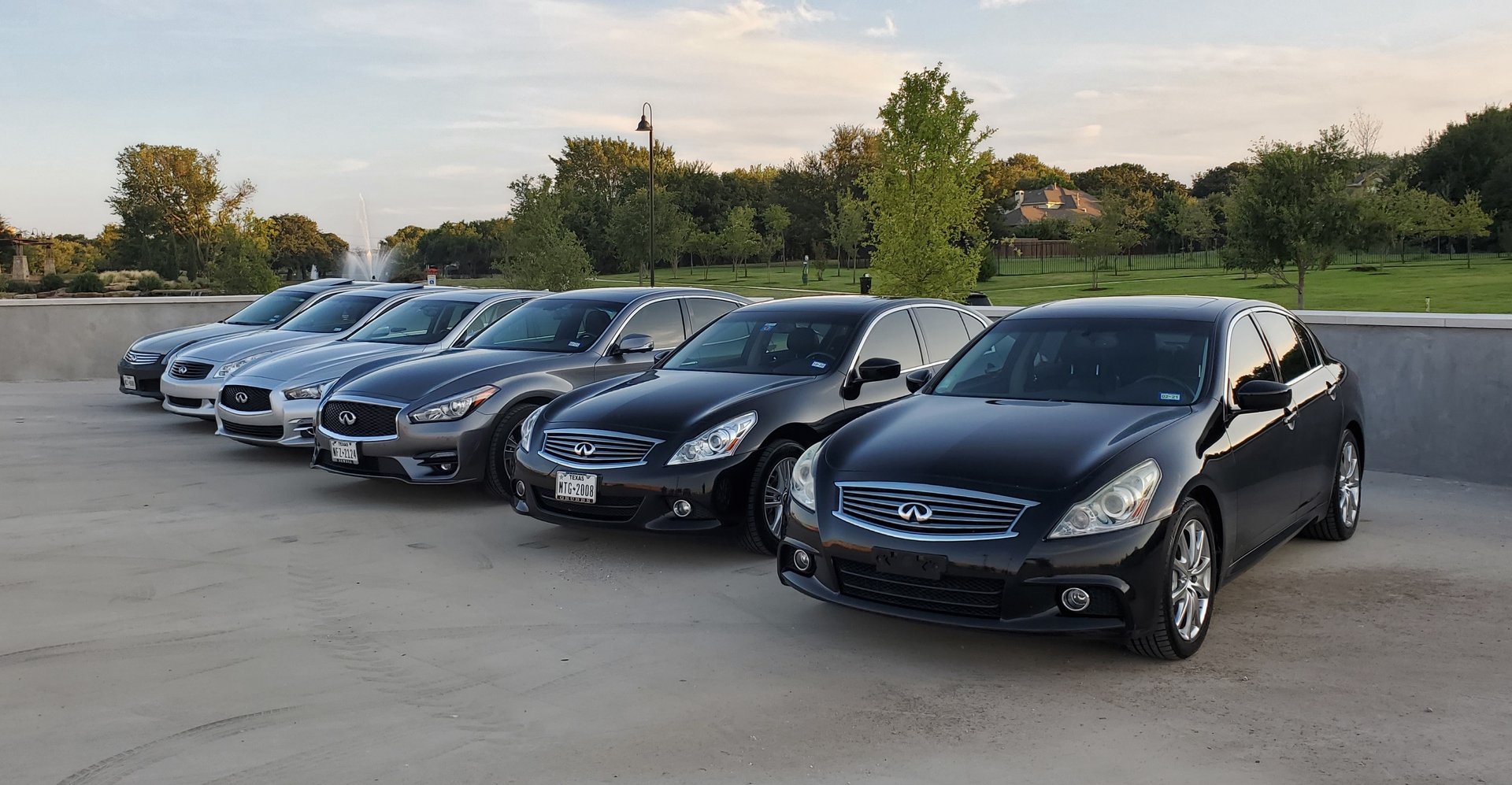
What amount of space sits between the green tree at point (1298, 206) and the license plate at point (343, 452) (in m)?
33.7

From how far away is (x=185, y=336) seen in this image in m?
15.2

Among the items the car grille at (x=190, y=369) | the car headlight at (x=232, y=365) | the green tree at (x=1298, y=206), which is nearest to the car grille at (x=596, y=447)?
the car headlight at (x=232, y=365)

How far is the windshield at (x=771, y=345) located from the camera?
26.5 feet

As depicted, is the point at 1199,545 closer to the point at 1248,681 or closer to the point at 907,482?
the point at 1248,681

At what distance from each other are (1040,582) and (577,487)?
10.5 feet

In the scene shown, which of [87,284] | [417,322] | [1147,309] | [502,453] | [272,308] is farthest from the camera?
[87,284]

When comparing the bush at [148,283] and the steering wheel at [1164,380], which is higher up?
the bush at [148,283]

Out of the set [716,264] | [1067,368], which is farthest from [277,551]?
[716,264]

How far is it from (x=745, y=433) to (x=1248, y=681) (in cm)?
316

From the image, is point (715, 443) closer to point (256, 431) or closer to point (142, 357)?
point (256, 431)

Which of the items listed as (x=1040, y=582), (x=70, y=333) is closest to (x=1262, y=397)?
(x=1040, y=582)

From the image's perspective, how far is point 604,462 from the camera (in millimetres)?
7277

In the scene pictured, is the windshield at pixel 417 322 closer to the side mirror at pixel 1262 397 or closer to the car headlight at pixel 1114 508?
the side mirror at pixel 1262 397

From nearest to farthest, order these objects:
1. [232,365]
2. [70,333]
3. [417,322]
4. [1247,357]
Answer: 1. [1247,357]
2. [417,322]
3. [232,365]
4. [70,333]
